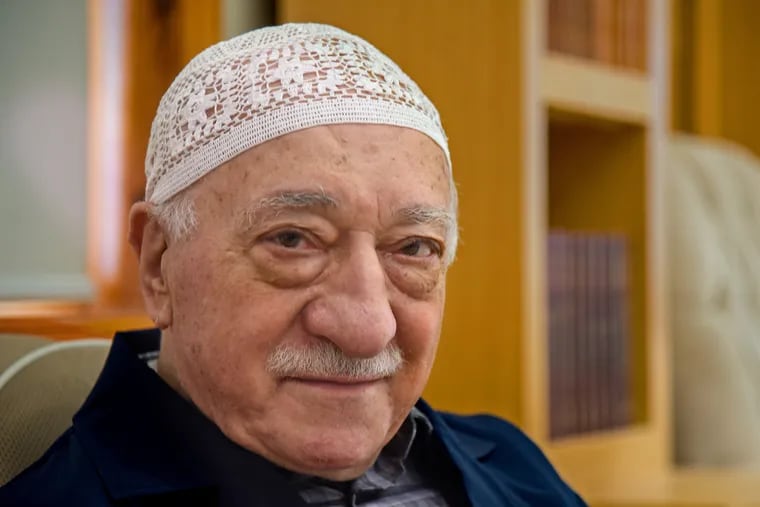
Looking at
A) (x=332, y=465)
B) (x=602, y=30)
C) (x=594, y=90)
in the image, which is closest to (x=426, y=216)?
(x=332, y=465)

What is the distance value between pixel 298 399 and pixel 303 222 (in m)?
0.17

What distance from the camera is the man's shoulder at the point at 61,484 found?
1085 mm

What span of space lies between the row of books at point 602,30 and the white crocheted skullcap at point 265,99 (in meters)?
1.28

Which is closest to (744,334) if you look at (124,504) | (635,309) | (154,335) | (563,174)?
(635,309)

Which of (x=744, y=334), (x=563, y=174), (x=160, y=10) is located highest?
(x=160, y=10)

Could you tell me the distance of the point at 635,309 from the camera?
269 cm

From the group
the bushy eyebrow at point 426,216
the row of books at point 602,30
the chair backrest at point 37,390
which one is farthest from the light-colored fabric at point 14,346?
the row of books at point 602,30

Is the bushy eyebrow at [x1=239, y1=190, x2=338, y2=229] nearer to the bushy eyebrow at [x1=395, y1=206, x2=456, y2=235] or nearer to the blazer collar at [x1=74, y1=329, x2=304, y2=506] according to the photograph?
the bushy eyebrow at [x1=395, y1=206, x2=456, y2=235]

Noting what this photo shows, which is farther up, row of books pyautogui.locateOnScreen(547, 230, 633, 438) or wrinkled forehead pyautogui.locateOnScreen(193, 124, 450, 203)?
wrinkled forehead pyautogui.locateOnScreen(193, 124, 450, 203)

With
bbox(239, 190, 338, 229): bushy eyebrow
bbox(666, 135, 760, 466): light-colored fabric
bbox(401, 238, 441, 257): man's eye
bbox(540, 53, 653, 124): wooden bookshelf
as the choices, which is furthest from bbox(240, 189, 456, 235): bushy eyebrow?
bbox(666, 135, 760, 466): light-colored fabric

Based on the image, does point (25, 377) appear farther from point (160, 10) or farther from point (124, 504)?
point (160, 10)

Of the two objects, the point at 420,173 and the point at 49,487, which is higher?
the point at 420,173

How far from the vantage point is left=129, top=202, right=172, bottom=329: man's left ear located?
119cm

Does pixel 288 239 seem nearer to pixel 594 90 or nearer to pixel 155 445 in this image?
pixel 155 445
